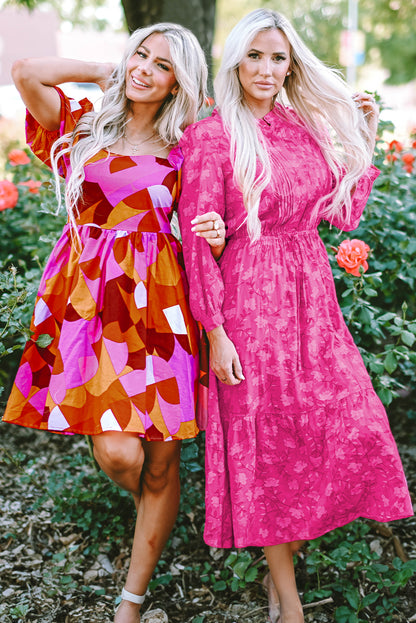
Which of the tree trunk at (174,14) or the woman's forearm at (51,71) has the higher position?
the tree trunk at (174,14)

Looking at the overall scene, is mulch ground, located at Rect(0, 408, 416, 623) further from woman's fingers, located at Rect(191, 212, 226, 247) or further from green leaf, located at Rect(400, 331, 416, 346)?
woman's fingers, located at Rect(191, 212, 226, 247)

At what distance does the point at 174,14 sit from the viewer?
3.64 meters

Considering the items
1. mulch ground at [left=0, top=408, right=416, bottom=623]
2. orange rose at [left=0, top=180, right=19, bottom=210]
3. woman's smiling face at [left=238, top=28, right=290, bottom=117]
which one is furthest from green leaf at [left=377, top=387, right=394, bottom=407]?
orange rose at [left=0, top=180, right=19, bottom=210]

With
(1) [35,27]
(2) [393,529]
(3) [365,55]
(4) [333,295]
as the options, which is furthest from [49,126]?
(3) [365,55]

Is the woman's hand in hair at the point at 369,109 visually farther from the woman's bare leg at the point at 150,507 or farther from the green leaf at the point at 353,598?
the green leaf at the point at 353,598

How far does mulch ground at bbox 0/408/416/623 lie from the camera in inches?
91.4

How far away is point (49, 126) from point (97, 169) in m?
0.28

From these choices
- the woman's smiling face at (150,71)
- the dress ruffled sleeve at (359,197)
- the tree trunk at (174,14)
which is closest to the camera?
the woman's smiling face at (150,71)

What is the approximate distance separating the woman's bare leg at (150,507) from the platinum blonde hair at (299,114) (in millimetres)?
836

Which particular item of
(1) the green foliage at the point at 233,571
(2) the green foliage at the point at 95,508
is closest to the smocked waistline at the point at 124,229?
(2) the green foliage at the point at 95,508

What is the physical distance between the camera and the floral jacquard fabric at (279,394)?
2.05 m

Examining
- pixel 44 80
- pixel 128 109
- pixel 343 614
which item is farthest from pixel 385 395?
pixel 44 80

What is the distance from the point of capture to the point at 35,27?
12.8 meters

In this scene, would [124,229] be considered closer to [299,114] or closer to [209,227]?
[209,227]
